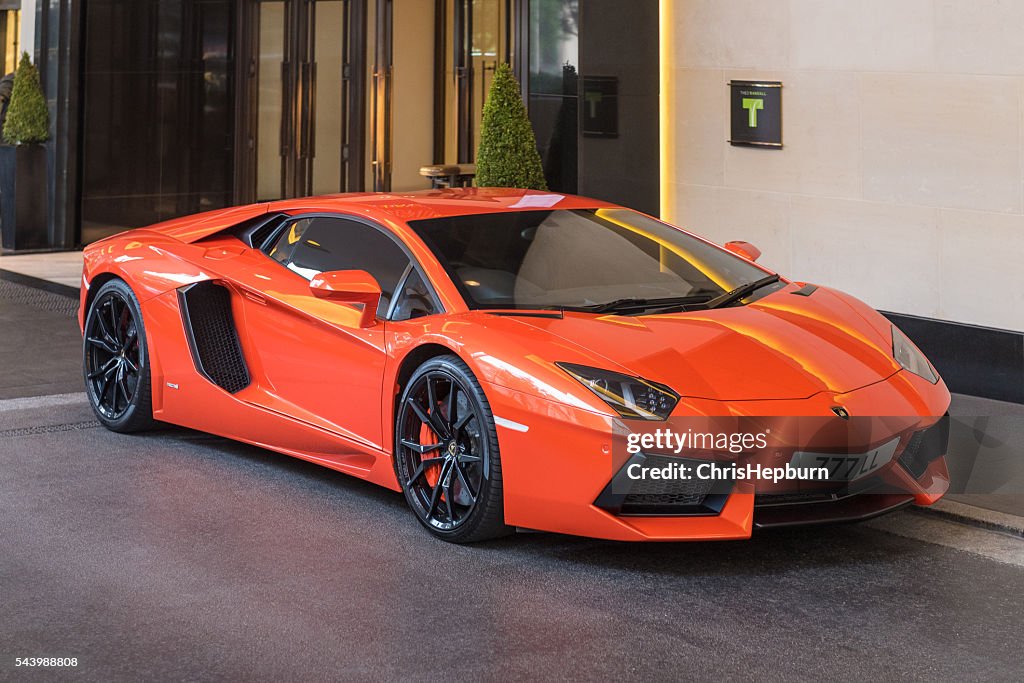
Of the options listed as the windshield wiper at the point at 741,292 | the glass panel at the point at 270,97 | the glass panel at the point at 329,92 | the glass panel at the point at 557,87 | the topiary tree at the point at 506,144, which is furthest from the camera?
the glass panel at the point at 270,97

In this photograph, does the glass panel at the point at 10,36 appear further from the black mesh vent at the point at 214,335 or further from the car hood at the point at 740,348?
the car hood at the point at 740,348

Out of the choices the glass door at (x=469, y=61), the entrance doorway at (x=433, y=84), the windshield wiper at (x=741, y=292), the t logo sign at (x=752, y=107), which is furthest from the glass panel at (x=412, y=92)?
the windshield wiper at (x=741, y=292)

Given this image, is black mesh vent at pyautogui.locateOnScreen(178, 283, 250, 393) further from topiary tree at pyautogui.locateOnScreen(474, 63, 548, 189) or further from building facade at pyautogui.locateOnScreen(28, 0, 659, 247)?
building facade at pyautogui.locateOnScreen(28, 0, 659, 247)

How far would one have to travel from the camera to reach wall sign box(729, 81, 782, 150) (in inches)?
387

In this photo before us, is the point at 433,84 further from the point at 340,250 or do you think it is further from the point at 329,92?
the point at 340,250

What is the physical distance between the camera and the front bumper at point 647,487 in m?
4.52

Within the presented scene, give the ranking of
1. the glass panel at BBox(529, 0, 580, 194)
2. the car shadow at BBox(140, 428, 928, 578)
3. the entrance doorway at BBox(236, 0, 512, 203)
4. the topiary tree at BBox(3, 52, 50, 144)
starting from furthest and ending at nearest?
the entrance doorway at BBox(236, 0, 512, 203) < the topiary tree at BBox(3, 52, 50, 144) < the glass panel at BBox(529, 0, 580, 194) < the car shadow at BBox(140, 428, 928, 578)

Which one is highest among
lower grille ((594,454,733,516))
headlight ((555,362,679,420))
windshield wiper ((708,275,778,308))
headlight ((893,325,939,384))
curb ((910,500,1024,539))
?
windshield wiper ((708,275,778,308))

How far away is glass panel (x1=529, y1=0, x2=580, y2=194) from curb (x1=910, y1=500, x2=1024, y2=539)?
601cm

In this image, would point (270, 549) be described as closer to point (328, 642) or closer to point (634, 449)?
point (328, 642)

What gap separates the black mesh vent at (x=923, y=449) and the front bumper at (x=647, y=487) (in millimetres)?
57

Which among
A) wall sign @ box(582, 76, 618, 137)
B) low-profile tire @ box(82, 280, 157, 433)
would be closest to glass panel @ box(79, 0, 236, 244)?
wall sign @ box(582, 76, 618, 137)

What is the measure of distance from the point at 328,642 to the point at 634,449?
1.14 meters

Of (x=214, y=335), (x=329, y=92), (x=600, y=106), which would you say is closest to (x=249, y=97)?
(x=329, y=92)
